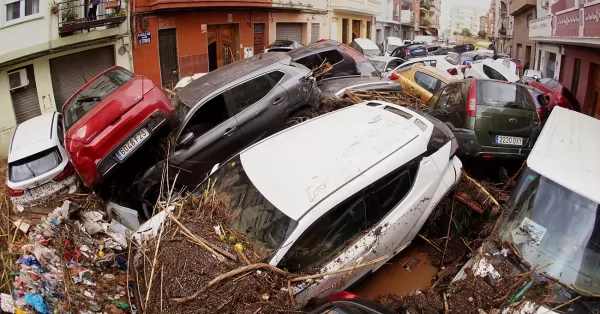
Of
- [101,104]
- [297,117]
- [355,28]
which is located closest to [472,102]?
[297,117]

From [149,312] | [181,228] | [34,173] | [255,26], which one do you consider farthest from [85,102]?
[255,26]

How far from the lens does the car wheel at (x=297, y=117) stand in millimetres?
6676

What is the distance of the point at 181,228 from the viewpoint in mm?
4113

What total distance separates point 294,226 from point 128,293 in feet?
5.35

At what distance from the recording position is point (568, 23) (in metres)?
16.1

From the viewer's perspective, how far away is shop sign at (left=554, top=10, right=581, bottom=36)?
1461cm

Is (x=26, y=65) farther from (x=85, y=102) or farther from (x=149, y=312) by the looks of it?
(x=149, y=312)

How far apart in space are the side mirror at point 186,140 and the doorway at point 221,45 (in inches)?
508

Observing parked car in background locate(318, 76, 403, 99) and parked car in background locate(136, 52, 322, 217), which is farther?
parked car in background locate(318, 76, 403, 99)

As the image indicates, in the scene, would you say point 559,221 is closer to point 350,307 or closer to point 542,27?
point 350,307

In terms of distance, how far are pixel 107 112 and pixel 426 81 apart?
7182 millimetres

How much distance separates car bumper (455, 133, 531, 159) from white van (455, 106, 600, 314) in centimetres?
173

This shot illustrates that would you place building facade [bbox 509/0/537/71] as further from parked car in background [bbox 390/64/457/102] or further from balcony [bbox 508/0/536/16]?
parked car in background [bbox 390/64/457/102]

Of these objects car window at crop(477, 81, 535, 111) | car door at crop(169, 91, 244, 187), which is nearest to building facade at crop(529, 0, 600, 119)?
car window at crop(477, 81, 535, 111)
